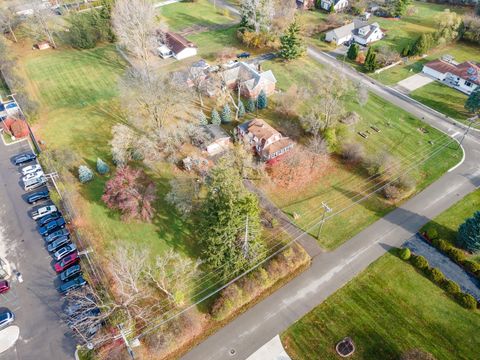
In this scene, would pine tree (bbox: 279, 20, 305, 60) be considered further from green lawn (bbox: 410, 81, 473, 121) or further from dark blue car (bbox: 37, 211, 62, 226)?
dark blue car (bbox: 37, 211, 62, 226)

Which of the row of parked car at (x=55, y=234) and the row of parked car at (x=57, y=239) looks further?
the row of parked car at (x=55, y=234)

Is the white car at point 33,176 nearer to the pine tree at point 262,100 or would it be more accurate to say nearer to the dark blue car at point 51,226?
the dark blue car at point 51,226

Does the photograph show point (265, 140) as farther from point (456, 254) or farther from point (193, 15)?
point (193, 15)

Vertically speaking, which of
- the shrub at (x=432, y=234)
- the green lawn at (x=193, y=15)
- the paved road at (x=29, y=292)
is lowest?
the paved road at (x=29, y=292)

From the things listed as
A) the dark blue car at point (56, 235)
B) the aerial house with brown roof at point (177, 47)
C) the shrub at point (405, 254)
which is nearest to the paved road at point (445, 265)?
the shrub at point (405, 254)

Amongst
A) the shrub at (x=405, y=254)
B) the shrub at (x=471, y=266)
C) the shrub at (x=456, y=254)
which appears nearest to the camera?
the shrub at (x=471, y=266)

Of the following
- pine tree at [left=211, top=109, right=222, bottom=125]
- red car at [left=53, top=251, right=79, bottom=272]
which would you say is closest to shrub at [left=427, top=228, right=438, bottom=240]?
pine tree at [left=211, top=109, right=222, bottom=125]

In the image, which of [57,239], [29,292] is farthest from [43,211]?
[29,292]
